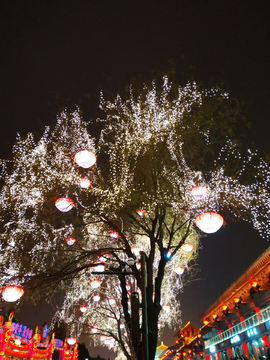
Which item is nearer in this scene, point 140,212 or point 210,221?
point 210,221

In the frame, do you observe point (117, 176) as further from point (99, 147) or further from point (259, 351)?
point (259, 351)

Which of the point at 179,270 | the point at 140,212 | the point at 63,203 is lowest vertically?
the point at 179,270

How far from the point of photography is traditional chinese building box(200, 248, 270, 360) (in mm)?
9742

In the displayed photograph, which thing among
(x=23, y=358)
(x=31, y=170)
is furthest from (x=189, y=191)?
(x=23, y=358)

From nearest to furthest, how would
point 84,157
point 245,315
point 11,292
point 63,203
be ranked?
point 84,157 → point 11,292 → point 63,203 → point 245,315

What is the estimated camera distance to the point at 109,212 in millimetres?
7586

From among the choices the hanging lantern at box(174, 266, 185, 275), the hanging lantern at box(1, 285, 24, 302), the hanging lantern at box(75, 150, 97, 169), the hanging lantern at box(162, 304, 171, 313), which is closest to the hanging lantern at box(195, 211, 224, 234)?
the hanging lantern at box(75, 150, 97, 169)

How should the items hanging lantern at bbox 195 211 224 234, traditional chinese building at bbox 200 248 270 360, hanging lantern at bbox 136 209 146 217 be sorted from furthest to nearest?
traditional chinese building at bbox 200 248 270 360 → hanging lantern at bbox 136 209 146 217 → hanging lantern at bbox 195 211 224 234

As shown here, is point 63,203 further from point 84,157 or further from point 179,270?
point 179,270

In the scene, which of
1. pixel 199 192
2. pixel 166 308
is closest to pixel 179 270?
pixel 166 308

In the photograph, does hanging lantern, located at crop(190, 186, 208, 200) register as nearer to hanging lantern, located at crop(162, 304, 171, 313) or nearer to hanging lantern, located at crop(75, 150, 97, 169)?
hanging lantern, located at crop(75, 150, 97, 169)

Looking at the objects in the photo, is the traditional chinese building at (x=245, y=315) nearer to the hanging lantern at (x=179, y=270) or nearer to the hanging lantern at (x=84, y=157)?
the hanging lantern at (x=179, y=270)

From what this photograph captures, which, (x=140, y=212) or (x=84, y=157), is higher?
(x=84, y=157)

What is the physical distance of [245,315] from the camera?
39.1 ft
